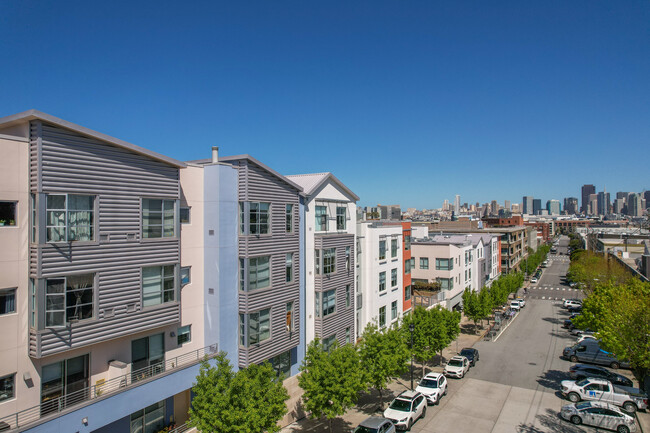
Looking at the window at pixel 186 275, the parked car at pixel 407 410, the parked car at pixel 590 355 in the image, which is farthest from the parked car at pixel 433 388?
the window at pixel 186 275

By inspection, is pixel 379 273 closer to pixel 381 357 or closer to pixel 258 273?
pixel 381 357

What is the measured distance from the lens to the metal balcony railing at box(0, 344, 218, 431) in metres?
13.4

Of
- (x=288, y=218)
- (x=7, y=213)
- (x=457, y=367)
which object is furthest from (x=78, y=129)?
(x=457, y=367)

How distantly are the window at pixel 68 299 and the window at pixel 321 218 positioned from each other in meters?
14.9

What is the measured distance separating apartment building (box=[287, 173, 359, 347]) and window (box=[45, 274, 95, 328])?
43.1 feet

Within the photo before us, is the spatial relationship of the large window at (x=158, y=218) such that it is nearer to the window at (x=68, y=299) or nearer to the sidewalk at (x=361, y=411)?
the window at (x=68, y=299)

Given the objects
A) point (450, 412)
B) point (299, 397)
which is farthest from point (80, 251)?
point (450, 412)

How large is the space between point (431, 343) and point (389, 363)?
9.02 m

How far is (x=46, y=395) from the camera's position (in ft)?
47.5

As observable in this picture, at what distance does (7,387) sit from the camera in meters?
13.5

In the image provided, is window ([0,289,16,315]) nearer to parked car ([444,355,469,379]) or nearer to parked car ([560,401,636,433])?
parked car ([560,401,636,433])

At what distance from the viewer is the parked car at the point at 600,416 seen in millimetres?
22316

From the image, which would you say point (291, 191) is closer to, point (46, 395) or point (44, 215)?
point (44, 215)

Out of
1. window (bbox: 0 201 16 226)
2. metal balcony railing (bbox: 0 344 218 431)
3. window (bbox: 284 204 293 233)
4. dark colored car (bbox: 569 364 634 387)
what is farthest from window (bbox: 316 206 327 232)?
dark colored car (bbox: 569 364 634 387)
